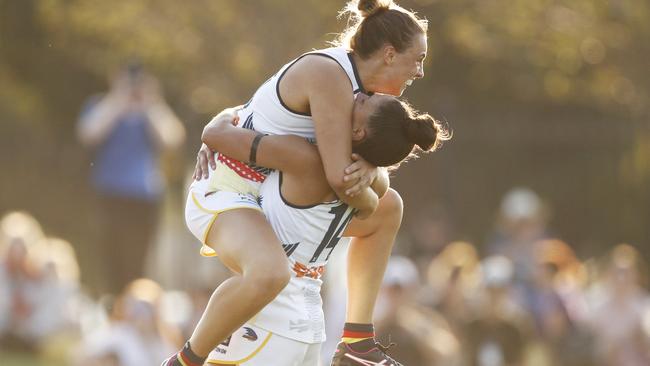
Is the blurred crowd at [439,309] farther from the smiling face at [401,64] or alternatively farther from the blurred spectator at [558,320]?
the smiling face at [401,64]

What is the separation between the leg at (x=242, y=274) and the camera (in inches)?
239

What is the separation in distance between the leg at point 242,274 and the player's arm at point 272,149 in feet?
→ 0.75

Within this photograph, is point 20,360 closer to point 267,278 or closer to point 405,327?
point 405,327

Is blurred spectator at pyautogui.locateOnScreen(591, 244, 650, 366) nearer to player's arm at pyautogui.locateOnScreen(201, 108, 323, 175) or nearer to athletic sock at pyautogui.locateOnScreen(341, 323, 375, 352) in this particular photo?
athletic sock at pyautogui.locateOnScreen(341, 323, 375, 352)

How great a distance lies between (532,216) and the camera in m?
14.2

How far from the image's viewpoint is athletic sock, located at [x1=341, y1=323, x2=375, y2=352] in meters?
6.66

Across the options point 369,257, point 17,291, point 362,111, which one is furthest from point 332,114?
point 17,291

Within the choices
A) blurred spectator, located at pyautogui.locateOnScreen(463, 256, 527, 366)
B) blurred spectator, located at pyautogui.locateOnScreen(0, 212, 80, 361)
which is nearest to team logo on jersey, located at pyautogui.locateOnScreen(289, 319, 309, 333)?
blurred spectator, located at pyautogui.locateOnScreen(463, 256, 527, 366)

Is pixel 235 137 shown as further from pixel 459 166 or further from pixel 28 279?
pixel 459 166

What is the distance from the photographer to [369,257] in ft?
22.0

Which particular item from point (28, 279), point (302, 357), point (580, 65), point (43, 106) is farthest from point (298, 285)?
point (43, 106)

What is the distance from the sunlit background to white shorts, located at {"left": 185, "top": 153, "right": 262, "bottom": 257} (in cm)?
453

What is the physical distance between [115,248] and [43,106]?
10029mm

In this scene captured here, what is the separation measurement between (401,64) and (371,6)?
28 cm
